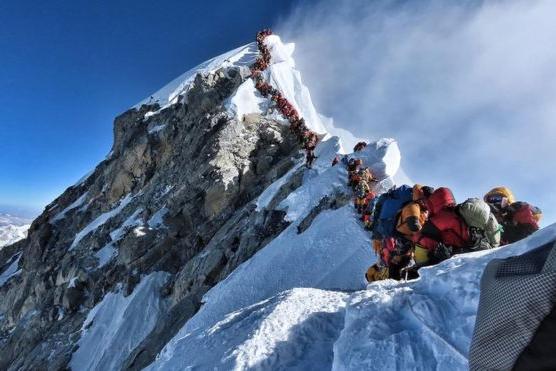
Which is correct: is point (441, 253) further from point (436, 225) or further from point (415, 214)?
point (415, 214)

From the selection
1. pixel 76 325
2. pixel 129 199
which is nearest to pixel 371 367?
pixel 76 325

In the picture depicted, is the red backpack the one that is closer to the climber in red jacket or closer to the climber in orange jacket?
the climber in red jacket

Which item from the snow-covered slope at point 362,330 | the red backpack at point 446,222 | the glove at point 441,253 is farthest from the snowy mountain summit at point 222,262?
the red backpack at point 446,222

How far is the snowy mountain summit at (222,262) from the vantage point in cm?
540

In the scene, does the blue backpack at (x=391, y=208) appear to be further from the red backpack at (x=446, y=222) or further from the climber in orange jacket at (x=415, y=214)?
the red backpack at (x=446, y=222)

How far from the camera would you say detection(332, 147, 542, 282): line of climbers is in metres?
7.21

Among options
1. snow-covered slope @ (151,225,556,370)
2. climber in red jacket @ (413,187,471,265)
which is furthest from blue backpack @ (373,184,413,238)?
snow-covered slope @ (151,225,556,370)

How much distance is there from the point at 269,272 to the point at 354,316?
8.28m

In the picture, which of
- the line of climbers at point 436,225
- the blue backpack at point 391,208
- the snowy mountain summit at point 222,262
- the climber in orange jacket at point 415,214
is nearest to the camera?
the snowy mountain summit at point 222,262

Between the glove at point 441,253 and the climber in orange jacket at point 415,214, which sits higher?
the climber in orange jacket at point 415,214

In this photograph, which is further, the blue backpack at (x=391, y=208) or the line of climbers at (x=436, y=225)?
the blue backpack at (x=391, y=208)

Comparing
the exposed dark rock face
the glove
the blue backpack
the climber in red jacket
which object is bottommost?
the glove

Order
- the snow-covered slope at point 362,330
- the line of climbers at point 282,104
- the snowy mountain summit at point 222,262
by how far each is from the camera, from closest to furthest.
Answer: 1. the snow-covered slope at point 362,330
2. the snowy mountain summit at point 222,262
3. the line of climbers at point 282,104

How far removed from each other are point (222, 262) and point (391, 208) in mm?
13039
